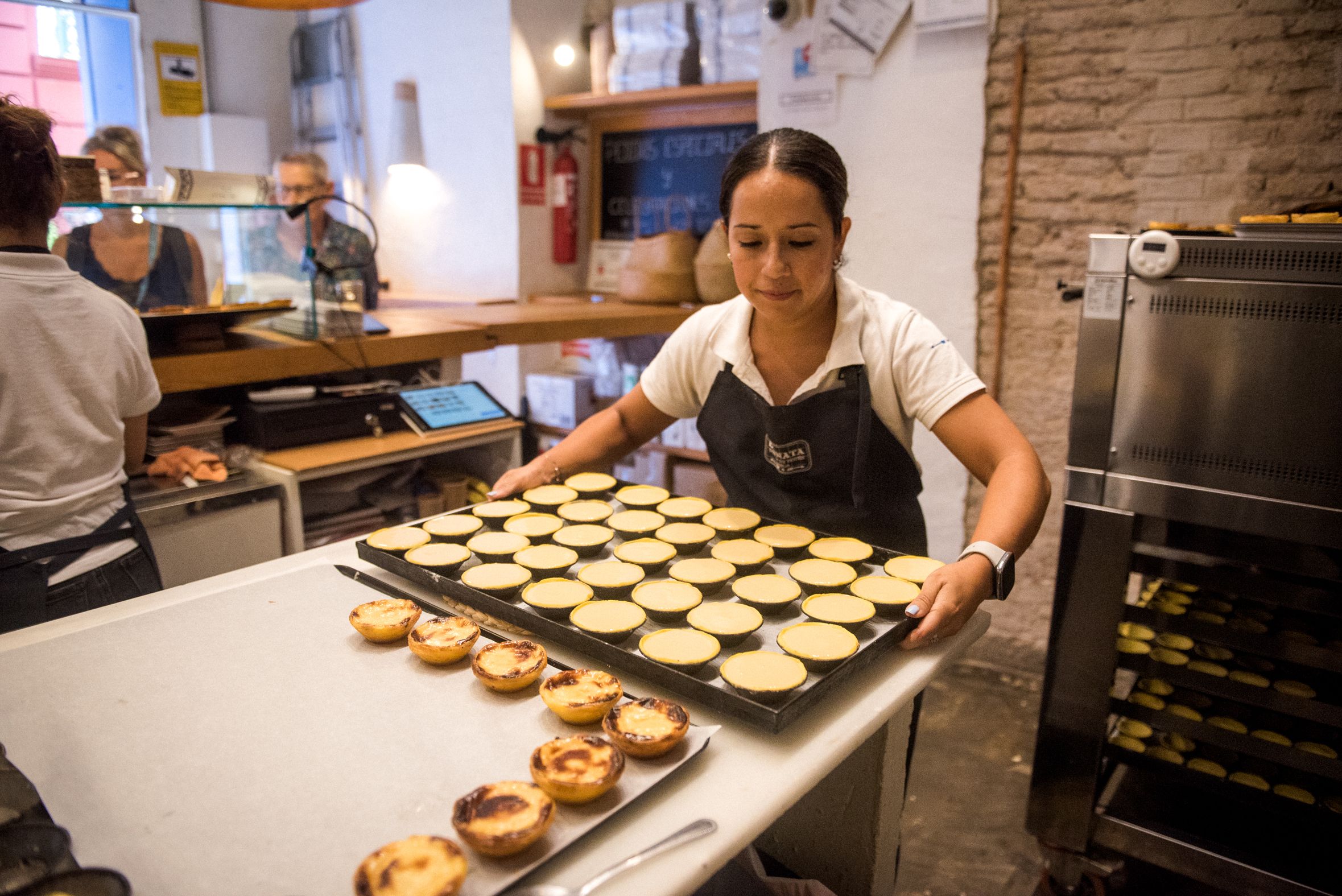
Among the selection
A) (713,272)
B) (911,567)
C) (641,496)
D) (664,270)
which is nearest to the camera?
(911,567)

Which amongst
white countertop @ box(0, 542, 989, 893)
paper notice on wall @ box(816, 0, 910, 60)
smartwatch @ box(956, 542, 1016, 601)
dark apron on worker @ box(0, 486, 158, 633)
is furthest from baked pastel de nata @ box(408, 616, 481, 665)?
paper notice on wall @ box(816, 0, 910, 60)

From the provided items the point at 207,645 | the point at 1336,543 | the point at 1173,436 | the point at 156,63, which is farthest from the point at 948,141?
the point at 156,63

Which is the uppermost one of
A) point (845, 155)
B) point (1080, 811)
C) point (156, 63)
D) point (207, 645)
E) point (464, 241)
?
point (156, 63)

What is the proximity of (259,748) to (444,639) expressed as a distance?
0.25 m

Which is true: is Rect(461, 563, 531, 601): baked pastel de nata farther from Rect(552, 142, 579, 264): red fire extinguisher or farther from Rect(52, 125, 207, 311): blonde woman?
Rect(552, 142, 579, 264): red fire extinguisher

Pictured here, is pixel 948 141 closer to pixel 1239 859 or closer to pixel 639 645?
pixel 1239 859

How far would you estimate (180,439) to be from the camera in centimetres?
241

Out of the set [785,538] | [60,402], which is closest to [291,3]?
[60,402]

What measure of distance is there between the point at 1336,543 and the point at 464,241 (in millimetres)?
3961

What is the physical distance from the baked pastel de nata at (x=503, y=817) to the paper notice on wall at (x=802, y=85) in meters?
2.92

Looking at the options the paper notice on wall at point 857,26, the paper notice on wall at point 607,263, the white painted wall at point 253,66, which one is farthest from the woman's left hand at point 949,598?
the white painted wall at point 253,66

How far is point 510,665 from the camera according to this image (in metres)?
1.03

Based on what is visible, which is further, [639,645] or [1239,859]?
[1239,859]

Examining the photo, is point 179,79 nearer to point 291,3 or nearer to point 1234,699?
point 291,3
